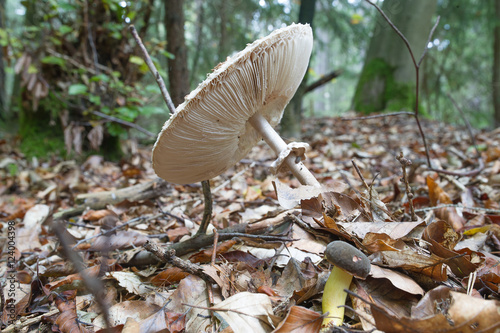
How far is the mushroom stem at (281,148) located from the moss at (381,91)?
6.46 meters

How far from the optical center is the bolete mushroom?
1131mm

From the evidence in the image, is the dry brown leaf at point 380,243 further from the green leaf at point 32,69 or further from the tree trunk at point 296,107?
the green leaf at point 32,69

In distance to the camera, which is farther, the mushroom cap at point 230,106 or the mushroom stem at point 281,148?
the mushroom stem at point 281,148

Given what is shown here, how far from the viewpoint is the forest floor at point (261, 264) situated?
116 cm

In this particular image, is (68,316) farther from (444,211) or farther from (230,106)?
(444,211)

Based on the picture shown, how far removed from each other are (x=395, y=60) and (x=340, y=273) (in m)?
7.95

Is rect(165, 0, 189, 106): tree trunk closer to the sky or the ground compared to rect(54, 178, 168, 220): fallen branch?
closer to the sky

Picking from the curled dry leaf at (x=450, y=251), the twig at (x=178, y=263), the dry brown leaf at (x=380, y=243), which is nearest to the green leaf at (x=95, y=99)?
the twig at (x=178, y=263)

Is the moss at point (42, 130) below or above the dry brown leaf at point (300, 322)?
above

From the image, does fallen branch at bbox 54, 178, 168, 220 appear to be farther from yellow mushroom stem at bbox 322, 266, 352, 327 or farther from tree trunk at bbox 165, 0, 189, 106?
yellow mushroom stem at bbox 322, 266, 352, 327

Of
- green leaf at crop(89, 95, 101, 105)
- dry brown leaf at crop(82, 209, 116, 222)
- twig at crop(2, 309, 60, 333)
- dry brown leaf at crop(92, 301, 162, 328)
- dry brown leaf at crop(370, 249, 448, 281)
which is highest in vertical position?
green leaf at crop(89, 95, 101, 105)

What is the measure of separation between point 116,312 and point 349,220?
4.12ft

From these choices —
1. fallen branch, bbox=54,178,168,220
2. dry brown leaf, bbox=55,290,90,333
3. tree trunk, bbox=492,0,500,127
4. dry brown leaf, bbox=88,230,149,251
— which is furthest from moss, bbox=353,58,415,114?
dry brown leaf, bbox=55,290,90,333

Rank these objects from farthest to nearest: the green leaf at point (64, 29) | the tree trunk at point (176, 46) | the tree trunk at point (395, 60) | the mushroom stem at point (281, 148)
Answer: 1. the tree trunk at point (395, 60)
2. the green leaf at point (64, 29)
3. the tree trunk at point (176, 46)
4. the mushroom stem at point (281, 148)
